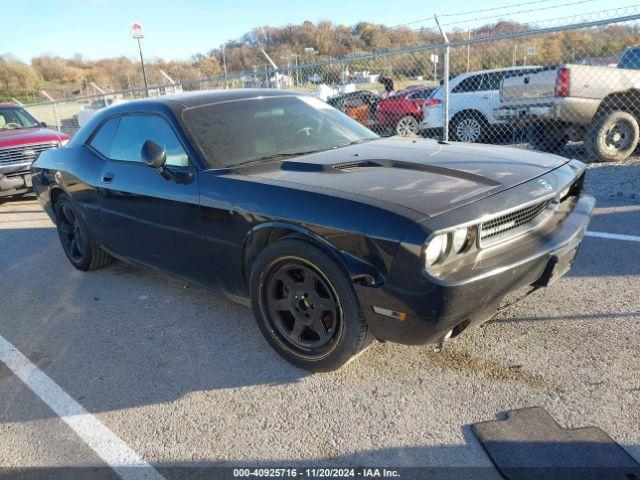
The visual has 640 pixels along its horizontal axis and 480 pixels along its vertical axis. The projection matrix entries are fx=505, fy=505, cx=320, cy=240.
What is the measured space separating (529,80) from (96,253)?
21.0 feet

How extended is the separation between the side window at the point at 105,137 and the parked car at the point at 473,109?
678 cm

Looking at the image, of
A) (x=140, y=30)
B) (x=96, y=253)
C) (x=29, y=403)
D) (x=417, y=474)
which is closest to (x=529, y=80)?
(x=96, y=253)

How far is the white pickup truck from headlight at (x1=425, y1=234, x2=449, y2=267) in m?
5.95

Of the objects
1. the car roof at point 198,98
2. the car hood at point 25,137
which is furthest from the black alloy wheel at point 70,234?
the car hood at point 25,137

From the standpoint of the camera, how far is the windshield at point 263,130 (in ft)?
10.8

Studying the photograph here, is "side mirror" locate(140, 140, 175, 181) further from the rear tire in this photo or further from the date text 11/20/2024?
the date text 11/20/2024

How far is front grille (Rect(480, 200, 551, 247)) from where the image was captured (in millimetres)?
2410

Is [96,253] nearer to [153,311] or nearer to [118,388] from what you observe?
[153,311]

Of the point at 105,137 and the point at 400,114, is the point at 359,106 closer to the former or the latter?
the point at 400,114

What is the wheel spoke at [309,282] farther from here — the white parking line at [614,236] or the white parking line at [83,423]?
the white parking line at [614,236]

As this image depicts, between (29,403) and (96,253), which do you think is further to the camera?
(96,253)

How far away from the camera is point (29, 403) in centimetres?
277

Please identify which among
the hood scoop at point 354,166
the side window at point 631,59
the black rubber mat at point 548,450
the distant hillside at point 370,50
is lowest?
the black rubber mat at point 548,450

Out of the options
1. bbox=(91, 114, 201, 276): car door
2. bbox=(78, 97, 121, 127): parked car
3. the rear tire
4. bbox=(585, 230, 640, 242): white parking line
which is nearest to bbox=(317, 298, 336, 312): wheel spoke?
bbox=(91, 114, 201, 276): car door
